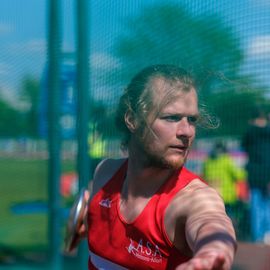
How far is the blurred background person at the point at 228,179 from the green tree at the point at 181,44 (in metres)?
0.63

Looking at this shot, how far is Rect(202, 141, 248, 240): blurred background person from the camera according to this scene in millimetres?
4898

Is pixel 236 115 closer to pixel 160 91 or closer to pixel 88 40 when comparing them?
pixel 88 40

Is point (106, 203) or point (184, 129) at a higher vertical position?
point (184, 129)

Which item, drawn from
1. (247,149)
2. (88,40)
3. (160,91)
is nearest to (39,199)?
(88,40)

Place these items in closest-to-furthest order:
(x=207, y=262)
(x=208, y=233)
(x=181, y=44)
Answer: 1. (x=207, y=262)
2. (x=208, y=233)
3. (x=181, y=44)

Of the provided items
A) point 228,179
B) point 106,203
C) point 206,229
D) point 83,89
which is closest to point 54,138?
point 83,89

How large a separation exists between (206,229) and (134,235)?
1.25 feet

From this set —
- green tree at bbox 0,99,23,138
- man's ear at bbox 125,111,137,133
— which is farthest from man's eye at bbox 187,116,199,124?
green tree at bbox 0,99,23,138

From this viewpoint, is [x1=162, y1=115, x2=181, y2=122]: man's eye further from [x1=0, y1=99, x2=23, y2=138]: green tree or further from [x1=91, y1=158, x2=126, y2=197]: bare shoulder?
[x1=0, y1=99, x2=23, y2=138]: green tree

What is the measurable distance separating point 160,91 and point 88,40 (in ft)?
8.14

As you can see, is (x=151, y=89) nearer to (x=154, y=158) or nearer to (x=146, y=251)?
(x=154, y=158)

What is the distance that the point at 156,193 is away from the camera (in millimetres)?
2178

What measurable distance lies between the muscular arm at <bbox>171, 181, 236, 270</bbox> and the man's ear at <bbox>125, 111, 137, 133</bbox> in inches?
12.8

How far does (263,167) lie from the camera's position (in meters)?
5.17
